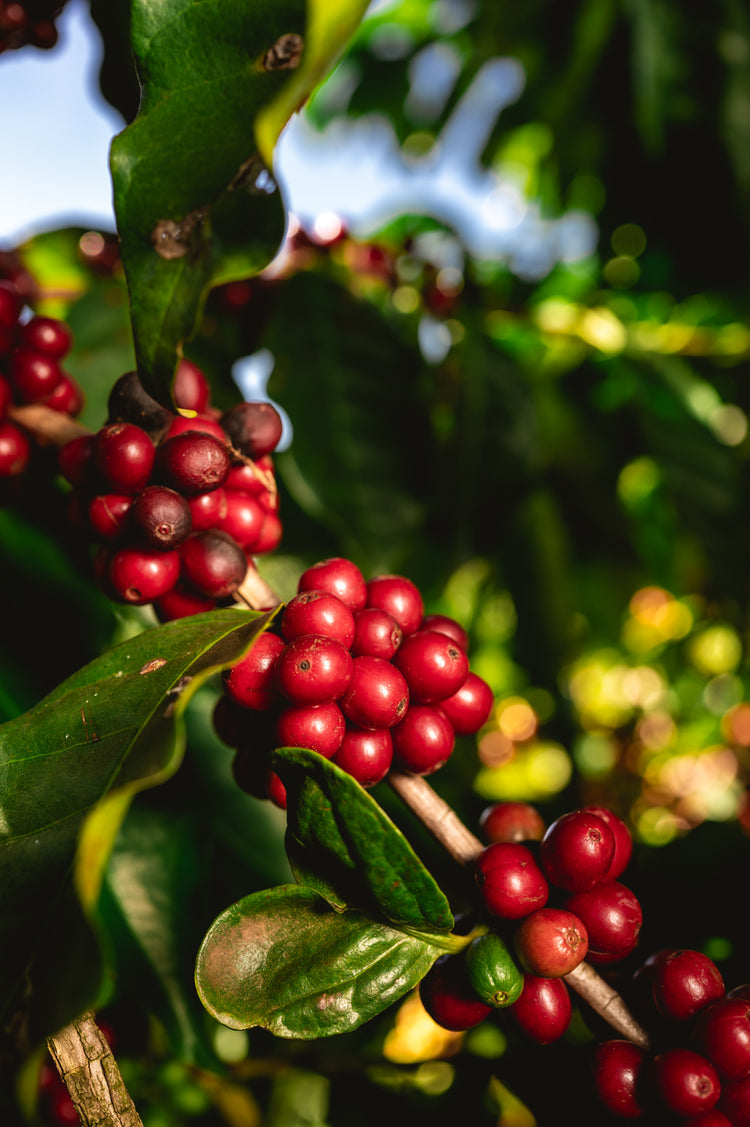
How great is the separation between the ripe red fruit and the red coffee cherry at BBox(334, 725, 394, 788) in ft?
0.51

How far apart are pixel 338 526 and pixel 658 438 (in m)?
0.71

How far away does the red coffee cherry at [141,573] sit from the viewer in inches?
20.7

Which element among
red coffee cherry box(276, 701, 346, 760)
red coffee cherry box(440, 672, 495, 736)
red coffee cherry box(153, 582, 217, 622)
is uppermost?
red coffee cherry box(153, 582, 217, 622)

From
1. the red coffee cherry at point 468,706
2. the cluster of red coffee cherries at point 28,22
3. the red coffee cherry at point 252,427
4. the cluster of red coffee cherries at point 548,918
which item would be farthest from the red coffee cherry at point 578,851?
the cluster of red coffee cherries at point 28,22

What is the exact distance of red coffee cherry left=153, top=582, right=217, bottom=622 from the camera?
0.57 metres

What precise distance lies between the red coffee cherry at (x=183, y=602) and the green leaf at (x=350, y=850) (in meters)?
0.17

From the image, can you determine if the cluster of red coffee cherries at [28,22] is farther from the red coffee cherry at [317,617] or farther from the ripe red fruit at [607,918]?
the ripe red fruit at [607,918]

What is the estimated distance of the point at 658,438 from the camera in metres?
1.39

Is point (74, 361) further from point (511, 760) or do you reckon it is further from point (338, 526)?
point (511, 760)

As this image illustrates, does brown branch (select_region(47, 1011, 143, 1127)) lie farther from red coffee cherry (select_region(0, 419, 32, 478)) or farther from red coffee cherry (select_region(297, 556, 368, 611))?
red coffee cherry (select_region(0, 419, 32, 478))

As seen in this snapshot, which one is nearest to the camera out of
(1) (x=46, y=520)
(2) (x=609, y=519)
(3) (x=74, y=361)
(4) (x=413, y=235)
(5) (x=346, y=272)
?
(1) (x=46, y=520)

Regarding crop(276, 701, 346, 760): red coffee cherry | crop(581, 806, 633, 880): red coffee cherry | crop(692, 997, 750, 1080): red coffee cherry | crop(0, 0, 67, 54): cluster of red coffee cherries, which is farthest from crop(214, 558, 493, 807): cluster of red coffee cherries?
crop(0, 0, 67, 54): cluster of red coffee cherries

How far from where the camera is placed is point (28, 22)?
0.72 metres

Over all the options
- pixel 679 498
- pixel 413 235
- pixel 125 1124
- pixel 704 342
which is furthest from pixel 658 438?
pixel 125 1124
